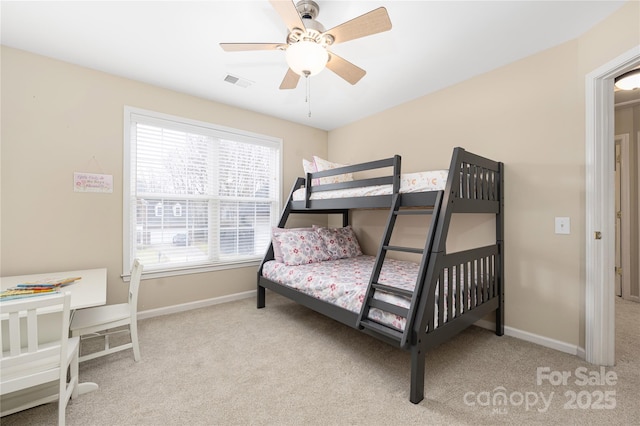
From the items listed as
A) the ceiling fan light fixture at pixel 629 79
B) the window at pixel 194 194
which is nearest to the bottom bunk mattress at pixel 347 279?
the window at pixel 194 194

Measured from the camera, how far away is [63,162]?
8.05ft

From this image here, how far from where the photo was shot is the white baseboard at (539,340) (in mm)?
2118

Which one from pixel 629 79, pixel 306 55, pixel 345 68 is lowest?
pixel 306 55

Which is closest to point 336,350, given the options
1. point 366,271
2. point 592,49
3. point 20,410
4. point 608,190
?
point 366,271

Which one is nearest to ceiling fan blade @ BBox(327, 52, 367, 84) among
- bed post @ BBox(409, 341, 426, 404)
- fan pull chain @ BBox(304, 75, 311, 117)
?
fan pull chain @ BBox(304, 75, 311, 117)

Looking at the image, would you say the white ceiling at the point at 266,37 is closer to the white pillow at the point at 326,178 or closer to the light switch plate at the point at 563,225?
the white pillow at the point at 326,178

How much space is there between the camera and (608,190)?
194 cm

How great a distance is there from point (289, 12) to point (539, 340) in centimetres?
304

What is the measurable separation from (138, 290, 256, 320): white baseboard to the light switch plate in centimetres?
327

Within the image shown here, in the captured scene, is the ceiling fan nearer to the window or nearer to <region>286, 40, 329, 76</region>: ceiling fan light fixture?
<region>286, 40, 329, 76</region>: ceiling fan light fixture

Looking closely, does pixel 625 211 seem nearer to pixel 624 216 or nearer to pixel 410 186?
pixel 624 216

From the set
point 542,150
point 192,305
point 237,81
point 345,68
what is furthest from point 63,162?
point 542,150

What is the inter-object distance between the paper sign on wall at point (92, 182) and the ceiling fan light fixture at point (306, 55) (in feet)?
7.29

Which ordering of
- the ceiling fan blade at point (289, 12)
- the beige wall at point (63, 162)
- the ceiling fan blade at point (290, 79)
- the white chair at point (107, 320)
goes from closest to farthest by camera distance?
the ceiling fan blade at point (289, 12) → the white chair at point (107, 320) → the ceiling fan blade at point (290, 79) → the beige wall at point (63, 162)
